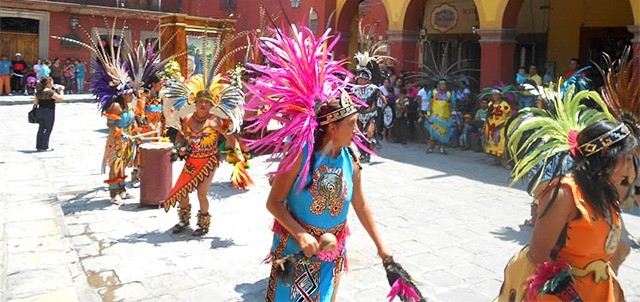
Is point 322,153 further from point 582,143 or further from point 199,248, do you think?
point 199,248

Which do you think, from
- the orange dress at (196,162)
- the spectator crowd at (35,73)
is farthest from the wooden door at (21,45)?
the orange dress at (196,162)

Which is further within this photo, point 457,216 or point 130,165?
point 130,165

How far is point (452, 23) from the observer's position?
18.6 metres

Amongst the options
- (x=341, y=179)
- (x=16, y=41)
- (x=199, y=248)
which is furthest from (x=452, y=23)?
(x=16, y=41)

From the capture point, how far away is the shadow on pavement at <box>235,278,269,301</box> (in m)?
4.83

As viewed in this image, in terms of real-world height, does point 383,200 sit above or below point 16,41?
below

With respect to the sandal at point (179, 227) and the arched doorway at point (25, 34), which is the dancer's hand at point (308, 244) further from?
the arched doorway at point (25, 34)

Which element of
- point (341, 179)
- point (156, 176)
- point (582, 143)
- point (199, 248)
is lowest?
point (199, 248)

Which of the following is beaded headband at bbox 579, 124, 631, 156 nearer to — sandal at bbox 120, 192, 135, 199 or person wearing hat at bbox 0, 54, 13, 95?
sandal at bbox 120, 192, 135, 199

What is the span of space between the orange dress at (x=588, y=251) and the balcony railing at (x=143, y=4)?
91.1 feet

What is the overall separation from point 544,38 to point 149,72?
466 inches

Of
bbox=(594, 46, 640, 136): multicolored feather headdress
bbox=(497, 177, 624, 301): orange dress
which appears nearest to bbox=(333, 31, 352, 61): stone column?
bbox=(594, 46, 640, 136): multicolored feather headdress

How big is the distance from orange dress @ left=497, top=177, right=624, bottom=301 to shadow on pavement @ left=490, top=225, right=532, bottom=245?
12.5 feet

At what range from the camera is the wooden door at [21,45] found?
2512cm
